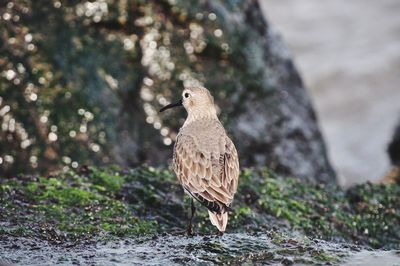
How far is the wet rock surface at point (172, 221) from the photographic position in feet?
19.1

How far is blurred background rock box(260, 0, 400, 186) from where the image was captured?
784 inches

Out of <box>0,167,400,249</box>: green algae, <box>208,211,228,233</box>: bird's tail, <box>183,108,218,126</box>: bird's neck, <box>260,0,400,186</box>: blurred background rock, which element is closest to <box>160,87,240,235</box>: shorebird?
<box>208,211,228,233</box>: bird's tail

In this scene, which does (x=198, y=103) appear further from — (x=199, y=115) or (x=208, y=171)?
(x=208, y=171)

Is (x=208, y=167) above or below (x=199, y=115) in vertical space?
below

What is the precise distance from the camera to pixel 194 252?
5871mm

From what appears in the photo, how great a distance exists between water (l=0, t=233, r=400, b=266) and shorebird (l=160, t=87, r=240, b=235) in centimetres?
37

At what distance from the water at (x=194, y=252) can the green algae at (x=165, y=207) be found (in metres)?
0.55

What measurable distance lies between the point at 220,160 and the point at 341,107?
1551 centimetres

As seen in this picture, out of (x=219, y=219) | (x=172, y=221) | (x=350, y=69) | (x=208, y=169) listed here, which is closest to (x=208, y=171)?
(x=208, y=169)

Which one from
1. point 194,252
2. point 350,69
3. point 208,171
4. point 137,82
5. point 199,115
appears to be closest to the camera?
point 194,252

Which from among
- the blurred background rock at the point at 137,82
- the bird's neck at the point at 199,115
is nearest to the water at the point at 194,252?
the bird's neck at the point at 199,115

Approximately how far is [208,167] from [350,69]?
1680cm

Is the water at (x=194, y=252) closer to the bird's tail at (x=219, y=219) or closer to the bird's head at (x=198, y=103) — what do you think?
the bird's tail at (x=219, y=219)

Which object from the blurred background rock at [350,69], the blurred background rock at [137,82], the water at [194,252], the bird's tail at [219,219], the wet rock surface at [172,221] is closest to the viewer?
the water at [194,252]
